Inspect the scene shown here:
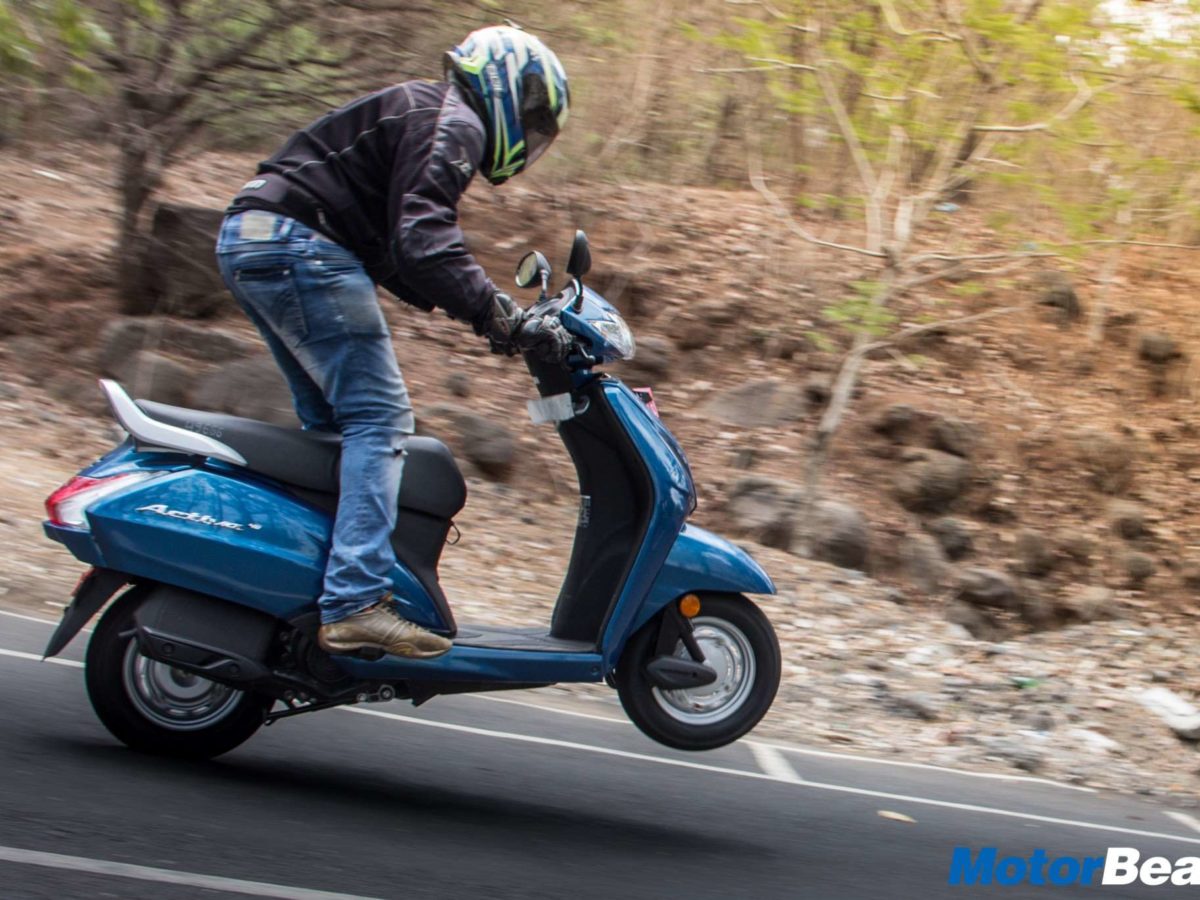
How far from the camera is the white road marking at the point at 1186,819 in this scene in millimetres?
5800

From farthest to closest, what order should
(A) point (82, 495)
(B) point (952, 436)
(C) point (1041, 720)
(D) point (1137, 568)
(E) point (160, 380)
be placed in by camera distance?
(B) point (952, 436), (D) point (1137, 568), (E) point (160, 380), (C) point (1041, 720), (A) point (82, 495)

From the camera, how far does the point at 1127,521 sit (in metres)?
11.9

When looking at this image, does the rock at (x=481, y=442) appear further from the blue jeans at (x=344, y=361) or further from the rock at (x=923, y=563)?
the blue jeans at (x=344, y=361)

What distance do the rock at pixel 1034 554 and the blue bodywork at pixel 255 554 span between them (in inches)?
303

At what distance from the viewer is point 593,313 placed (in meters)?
4.37

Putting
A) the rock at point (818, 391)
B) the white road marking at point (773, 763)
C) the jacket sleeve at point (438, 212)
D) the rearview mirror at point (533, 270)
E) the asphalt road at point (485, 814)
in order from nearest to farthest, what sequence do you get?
the asphalt road at point (485, 814), the jacket sleeve at point (438, 212), the rearview mirror at point (533, 270), the white road marking at point (773, 763), the rock at point (818, 391)

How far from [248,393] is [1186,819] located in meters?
6.83

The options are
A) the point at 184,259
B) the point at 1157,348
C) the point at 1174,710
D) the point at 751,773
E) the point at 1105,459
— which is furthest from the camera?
the point at 1157,348

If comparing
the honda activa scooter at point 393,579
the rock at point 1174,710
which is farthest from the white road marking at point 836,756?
the honda activa scooter at point 393,579

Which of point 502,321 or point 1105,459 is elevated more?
point 502,321

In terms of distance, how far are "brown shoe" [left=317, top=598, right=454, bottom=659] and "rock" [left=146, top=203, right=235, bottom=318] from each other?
7.43 m

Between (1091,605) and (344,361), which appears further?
(1091,605)

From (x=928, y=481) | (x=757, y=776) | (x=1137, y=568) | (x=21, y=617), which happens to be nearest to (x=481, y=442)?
(x=928, y=481)

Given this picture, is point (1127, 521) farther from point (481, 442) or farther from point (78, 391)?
point (78, 391)
